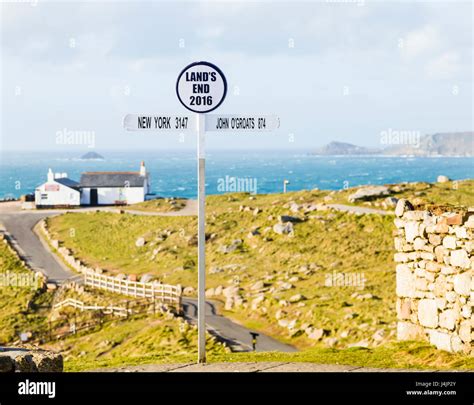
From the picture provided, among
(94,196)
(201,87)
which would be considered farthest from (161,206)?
(201,87)

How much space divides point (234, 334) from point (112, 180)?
54.9 metres

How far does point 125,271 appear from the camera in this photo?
47406 mm

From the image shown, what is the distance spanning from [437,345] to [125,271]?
34.9 m

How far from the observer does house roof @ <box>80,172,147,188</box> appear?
81.9 metres

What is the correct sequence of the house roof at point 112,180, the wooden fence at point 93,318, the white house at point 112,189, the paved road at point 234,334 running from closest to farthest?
the paved road at point 234,334 → the wooden fence at point 93,318 → the white house at point 112,189 → the house roof at point 112,180

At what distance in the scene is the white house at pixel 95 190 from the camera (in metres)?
77.7

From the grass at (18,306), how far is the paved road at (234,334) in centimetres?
874

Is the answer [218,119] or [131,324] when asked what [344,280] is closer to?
[131,324]

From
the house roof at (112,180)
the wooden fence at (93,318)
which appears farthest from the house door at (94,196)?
the wooden fence at (93,318)

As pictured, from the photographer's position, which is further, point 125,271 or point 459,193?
point 125,271

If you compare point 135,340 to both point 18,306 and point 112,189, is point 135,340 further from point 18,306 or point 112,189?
point 112,189

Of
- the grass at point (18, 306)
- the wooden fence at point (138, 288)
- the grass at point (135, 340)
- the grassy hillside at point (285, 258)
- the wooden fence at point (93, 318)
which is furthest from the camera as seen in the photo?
the grass at point (18, 306)

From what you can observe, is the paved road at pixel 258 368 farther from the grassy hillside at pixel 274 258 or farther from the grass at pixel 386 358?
the grassy hillside at pixel 274 258
